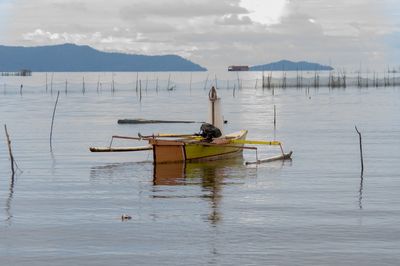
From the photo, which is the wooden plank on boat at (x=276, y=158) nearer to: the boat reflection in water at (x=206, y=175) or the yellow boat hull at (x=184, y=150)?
the boat reflection in water at (x=206, y=175)

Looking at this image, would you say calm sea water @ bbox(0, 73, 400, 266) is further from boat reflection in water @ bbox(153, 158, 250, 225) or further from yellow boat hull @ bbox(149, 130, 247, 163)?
yellow boat hull @ bbox(149, 130, 247, 163)

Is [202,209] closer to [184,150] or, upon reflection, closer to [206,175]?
[206,175]

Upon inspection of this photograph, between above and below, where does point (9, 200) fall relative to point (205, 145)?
below

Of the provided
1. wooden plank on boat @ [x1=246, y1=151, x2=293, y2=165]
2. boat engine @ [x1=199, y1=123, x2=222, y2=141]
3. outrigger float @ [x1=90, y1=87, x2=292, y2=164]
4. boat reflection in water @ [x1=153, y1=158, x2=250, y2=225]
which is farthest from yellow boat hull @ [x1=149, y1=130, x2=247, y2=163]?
wooden plank on boat @ [x1=246, y1=151, x2=293, y2=165]

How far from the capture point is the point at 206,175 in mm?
36438

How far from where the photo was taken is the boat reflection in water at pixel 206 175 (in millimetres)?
31905

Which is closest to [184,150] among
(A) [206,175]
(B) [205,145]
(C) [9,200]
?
(B) [205,145]

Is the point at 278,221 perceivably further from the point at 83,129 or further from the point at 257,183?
the point at 83,129

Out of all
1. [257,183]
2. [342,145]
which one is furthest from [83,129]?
[257,183]

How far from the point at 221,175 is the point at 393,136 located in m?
24.2

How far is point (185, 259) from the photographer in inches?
798

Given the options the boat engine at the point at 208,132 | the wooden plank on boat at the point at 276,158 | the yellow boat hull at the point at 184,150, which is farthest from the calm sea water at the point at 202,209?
the boat engine at the point at 208,132

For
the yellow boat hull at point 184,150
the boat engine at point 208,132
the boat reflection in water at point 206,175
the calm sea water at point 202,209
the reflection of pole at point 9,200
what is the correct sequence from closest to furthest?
the calm sea water at point 202,209 → the reflection of pole at point 9,200 → the boat reflection in water at point 206,175 → the yellow boat hull at point 184,150 → the boat engine at point 208,132

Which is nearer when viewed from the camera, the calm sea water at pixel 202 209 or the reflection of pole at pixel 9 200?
the calm sea water at pixel 202 209
